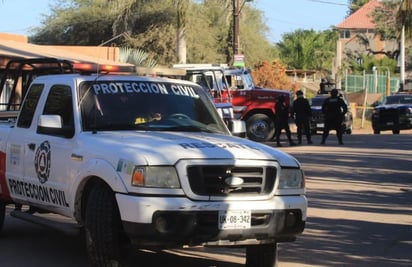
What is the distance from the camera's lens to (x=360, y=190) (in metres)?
13.4

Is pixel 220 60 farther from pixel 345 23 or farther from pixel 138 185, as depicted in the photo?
pixel 345 23

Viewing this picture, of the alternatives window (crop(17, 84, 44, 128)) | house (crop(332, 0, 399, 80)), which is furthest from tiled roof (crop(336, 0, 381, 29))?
window (crop(17, 84, 44, 128))

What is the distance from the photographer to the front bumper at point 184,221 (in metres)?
5.70

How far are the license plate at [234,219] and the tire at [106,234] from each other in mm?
892

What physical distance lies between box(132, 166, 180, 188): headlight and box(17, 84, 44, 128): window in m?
2.56

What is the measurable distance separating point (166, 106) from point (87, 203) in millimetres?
1479

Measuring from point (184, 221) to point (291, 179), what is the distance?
3.95ft

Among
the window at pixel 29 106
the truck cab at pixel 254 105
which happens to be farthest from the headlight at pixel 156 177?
the truck cab at pixel 254 105

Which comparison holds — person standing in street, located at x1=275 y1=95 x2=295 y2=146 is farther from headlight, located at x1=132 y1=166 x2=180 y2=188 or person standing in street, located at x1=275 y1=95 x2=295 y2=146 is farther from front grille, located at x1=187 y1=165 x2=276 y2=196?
headlight, located at x1=132 y1=166 x2=180 y2=188

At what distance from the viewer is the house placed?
299 feet

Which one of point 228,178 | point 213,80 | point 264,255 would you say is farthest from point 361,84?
point 228,178

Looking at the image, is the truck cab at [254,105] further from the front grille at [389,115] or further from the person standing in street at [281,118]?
the front grille at [389,115]

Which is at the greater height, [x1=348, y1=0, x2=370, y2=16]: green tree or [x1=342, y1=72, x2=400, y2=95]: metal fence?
[x1=348, y1=0, x2=370, y2=16]: green tree

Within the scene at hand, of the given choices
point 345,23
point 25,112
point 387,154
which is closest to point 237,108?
point 387,154
